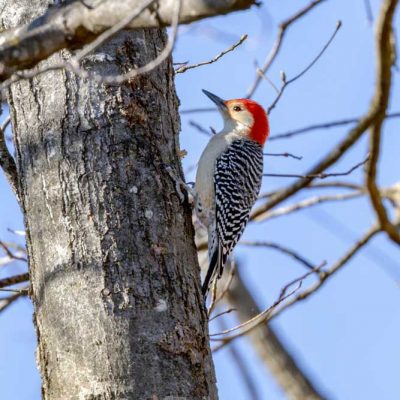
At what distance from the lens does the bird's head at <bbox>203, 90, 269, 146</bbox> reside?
6445 millimetres

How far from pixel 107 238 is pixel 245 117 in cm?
314

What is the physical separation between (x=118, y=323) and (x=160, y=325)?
0.18m

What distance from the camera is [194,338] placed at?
11.5ft

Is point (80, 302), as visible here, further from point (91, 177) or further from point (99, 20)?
point (99, 20)

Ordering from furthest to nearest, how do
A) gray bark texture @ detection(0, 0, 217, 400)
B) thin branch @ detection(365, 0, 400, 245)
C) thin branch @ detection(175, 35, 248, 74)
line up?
1. thin branch @ detection(175, 35, 248, 74)
2. thin branch @ detection(365, 0, 400, 245)
3. gray bark texture @ detection(0, 0, 217, 400)

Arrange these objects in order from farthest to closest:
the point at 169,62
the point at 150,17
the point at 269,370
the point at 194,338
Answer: the point at 269,370 → the point at 169,62 → the point at 194,338 → the point at 150,17

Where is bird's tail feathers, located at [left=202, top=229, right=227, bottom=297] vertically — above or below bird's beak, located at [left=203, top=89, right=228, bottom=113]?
below

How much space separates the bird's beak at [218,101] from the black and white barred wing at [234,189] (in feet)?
1.61

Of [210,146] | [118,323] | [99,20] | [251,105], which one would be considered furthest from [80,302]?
[251,105]

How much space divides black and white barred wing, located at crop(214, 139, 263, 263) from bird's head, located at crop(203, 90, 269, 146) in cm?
28

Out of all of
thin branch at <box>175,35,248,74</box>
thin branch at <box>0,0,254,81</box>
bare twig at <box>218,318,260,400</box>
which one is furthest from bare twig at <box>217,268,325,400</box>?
thin branch at <box>0,0,254,81</box>

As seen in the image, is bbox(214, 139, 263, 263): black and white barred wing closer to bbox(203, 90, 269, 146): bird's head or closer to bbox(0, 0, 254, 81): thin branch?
bbox(203, 90, 269, 146): bird's head

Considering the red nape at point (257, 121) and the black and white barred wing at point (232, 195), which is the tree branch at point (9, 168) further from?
the red nape at point (257, 121)

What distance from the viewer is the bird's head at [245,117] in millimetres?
6445
